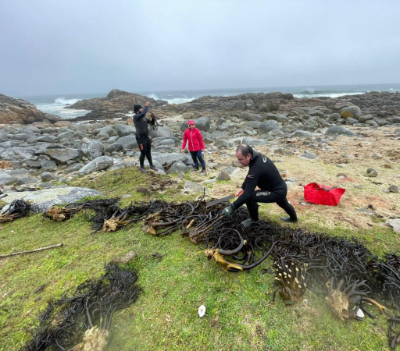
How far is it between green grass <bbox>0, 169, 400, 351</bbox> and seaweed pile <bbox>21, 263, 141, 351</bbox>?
0.11m

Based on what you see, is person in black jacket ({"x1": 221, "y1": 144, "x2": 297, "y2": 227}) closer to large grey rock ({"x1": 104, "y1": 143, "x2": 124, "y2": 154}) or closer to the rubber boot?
the rubber boot

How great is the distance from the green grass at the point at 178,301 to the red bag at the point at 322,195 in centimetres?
98

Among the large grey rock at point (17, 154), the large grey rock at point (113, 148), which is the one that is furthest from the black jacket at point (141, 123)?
the large grey rock at point (17, 154)

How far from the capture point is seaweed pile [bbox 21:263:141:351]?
1.91 meters

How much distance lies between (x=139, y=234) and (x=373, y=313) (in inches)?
123

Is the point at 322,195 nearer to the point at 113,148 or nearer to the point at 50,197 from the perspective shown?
the point at 50,197

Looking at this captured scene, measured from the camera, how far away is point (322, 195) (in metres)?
4.57

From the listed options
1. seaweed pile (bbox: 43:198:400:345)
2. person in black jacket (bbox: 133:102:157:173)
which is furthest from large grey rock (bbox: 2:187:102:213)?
person in black jacket (bbox: 133:102:157:173)

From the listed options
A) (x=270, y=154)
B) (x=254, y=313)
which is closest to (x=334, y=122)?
(x=270, y=154)

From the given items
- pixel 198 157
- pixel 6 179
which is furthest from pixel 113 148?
pixel 198 157

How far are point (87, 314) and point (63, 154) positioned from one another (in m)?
8.80

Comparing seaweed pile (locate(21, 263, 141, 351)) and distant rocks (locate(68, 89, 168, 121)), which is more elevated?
seaweed pile (locate(21, 263, 141, 351))

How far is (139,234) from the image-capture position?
356cm

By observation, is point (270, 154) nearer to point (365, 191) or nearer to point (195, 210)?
point (365, 191)
